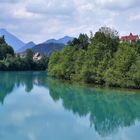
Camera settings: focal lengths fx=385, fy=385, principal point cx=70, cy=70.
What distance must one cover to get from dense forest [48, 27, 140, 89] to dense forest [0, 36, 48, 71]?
27108 millimetres

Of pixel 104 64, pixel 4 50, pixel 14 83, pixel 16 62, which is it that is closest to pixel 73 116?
pixel 104 64

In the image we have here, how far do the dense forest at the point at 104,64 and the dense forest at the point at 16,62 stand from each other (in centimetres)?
2711

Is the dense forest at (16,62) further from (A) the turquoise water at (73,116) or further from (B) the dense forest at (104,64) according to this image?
(A) the turquoise water at (73,116)

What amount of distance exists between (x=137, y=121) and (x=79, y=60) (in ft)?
89.2

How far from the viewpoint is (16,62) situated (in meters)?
83.8

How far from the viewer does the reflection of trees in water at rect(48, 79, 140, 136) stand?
21.8 m

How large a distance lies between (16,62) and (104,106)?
58137mm

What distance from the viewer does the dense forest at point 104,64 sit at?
3756 cm

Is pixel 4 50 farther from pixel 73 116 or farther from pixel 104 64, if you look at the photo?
pixel 73 116

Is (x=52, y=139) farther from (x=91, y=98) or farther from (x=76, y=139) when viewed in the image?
(x=91, y=98)

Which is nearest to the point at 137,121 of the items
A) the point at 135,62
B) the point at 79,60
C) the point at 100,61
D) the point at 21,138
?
the point at 21,138

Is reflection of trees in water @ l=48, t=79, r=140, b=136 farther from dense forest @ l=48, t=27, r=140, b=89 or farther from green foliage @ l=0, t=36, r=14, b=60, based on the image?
green foliage @ l=0, t=36, r=14, b=60

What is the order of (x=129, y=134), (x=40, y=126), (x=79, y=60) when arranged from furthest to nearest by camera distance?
(x=79, y=60)
(x=40, y=126)
(x=129, y=134)

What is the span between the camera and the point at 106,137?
1819 centimetres
